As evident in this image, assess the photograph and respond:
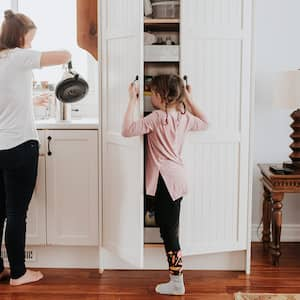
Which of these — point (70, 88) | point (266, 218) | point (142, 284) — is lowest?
point (142, 284)

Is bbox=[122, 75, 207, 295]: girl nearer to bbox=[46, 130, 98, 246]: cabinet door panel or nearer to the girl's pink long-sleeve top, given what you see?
the girl's pink long-sleeve top

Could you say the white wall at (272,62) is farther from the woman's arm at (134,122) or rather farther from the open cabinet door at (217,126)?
the woman's arm at (134,122)

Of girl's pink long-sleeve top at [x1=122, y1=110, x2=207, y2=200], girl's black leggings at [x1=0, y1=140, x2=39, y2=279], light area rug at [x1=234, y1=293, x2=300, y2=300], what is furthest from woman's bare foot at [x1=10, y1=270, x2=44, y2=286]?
A: light area rug at [x1=234, y1=293, x2=300, y2=300]

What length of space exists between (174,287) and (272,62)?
1.64 m

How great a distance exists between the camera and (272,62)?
153 inches

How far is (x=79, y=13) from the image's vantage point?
382cm

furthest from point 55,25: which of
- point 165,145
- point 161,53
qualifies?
point 165,145

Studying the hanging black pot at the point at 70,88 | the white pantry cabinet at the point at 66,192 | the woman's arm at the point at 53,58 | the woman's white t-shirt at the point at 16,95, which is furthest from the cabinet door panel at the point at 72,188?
the woman's arm at the point at 53,58

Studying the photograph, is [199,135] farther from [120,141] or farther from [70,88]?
[70,88]

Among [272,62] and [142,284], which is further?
[272,62]

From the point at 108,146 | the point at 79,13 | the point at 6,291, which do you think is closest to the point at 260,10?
the point at 79,13

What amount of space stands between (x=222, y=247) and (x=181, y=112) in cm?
83

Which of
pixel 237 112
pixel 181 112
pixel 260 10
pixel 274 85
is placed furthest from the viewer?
pixel 260 10

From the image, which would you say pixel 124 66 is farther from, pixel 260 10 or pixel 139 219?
pixel 260 10
